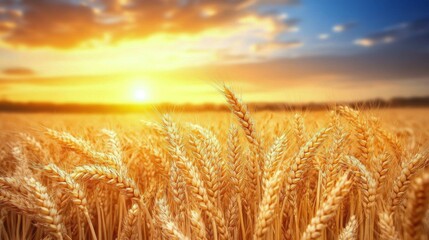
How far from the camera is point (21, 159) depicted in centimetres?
318

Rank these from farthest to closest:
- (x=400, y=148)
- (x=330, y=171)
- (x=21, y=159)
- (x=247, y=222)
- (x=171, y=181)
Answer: (x=21, y=159) → (x=400, y=148) → (x=247, y=222) → (x=171, y=181) → (x=330, y=171)

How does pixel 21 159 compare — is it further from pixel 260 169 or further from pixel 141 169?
pixel 260 169

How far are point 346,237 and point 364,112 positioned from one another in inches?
57.7

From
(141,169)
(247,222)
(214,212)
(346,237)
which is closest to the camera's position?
(346,237)

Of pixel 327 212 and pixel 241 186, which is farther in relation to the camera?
pixel 241 186

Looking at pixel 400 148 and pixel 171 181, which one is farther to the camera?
pixel 400 148

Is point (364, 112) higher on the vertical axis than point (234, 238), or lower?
higher

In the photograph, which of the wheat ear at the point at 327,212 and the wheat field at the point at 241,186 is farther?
the wheat field at the point at 241,186

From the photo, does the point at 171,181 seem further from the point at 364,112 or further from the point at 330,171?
the point at 364,112

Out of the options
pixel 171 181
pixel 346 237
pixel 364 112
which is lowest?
pixel 346 237

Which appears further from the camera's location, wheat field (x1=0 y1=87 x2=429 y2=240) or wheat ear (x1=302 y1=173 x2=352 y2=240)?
wheat field (x1=0 y1=87 x2=429 y2=240)

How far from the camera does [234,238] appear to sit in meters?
2.41

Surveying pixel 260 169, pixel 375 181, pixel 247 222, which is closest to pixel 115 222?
pixel 247 222

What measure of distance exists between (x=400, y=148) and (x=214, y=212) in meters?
1.81
